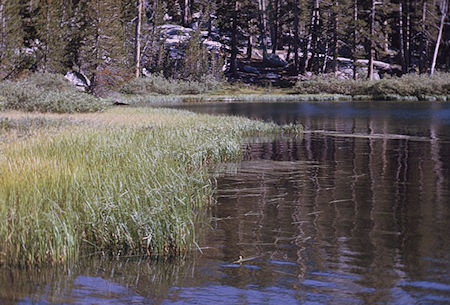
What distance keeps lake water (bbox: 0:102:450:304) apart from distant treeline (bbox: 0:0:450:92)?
3024 cm

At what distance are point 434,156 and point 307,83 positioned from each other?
46.6 meters

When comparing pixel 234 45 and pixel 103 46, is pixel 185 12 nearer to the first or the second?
pixel 234 45

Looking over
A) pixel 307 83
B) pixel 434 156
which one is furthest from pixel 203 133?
pixel 307 83

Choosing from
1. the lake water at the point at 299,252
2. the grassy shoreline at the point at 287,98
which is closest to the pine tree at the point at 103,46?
the grassy shoreline at the point at 287,98

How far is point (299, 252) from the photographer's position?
25.5 feet

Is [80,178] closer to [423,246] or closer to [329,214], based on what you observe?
[329,214]

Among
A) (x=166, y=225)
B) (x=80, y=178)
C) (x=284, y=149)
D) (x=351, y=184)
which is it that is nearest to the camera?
(x=166, y=225)

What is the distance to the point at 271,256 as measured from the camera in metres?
7.61

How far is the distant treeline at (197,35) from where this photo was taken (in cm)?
4484

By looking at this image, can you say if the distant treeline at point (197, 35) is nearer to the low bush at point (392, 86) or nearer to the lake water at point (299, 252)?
the low bush at point (392, 86)

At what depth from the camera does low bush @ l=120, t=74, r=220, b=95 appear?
5766 cm

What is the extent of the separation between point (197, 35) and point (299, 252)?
6481cm

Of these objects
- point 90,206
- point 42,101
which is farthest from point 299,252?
point 42,101

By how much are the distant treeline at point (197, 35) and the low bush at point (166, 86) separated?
184 cm
